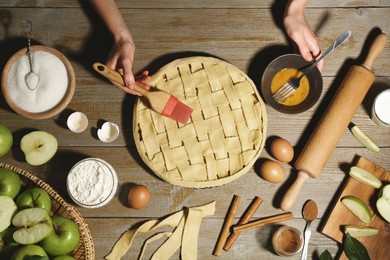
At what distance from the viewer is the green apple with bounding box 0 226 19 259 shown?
43.8 inches

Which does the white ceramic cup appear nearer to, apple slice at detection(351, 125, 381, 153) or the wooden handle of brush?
apple slice at detection(351, 125, 381, 153)

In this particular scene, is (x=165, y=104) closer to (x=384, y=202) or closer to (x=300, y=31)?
(x=300, y=31)

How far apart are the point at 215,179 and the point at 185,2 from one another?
1.83 ft

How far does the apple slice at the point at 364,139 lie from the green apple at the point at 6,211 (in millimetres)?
969

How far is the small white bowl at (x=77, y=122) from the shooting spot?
129cm

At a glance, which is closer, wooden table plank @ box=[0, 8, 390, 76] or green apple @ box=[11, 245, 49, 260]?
green apple @ box=[11, 245, 49, 260]

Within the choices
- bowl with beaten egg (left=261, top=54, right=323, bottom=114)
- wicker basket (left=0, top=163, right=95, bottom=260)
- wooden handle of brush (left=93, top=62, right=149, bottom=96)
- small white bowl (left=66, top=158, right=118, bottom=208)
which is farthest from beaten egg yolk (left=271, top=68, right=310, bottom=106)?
wicker basket (left=0, top=163, right=95, bottom=260)

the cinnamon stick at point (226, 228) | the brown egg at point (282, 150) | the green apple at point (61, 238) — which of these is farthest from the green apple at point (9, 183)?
the brown egg at point (282, 150)

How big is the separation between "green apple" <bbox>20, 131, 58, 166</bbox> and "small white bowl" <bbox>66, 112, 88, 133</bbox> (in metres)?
0.07

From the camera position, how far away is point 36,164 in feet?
4.05

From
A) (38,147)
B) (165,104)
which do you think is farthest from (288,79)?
(38,147)

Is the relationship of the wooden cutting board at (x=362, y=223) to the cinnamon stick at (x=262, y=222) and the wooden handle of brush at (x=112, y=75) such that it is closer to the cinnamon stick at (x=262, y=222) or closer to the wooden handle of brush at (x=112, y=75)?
the cinnamon stick at (x=262, y=222)

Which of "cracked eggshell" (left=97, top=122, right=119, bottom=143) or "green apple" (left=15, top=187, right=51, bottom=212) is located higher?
"cracked eggshell" (left=97, top=122, right=119, bottom=143)

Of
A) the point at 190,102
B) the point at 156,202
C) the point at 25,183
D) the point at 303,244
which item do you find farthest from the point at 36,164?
the point at 303,244
